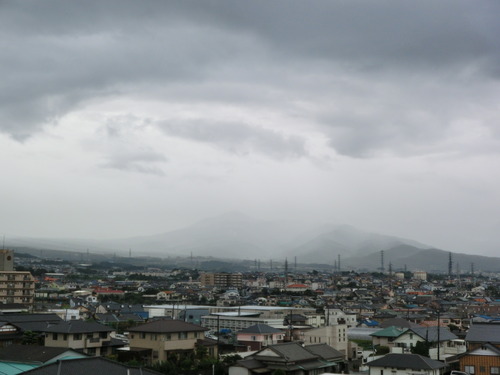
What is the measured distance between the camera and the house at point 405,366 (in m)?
16.9

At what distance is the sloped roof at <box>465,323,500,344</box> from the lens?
66.0 ft

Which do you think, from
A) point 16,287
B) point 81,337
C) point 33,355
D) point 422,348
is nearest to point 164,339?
point 81,337

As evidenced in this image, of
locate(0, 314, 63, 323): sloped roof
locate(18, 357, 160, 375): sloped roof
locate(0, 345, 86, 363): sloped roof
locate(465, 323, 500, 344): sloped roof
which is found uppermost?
locate(18, 357, 160, 375): sloped roof

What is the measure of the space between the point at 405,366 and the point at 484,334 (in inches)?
199

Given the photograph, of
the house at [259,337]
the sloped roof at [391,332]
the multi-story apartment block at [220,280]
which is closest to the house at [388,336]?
the sloped roof at [391,332]

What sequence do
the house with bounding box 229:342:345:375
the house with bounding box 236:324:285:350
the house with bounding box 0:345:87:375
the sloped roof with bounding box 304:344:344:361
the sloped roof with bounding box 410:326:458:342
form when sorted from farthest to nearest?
the house with bounding box 236:324:285:350 → the sloped roof with bounding box 410:326:458:342 → the sloped roof with bounding box 304:344:344:361 → the house with bounding box 229:342:345:375 → the house with bounding box 0:345:87:375

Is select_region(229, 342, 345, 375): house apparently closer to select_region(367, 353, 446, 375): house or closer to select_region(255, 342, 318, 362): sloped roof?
select_region(255, 342, 318, 362): sloped roof

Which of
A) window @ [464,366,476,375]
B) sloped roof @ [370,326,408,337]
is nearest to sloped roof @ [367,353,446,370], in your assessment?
window @ [464,366,476,375]

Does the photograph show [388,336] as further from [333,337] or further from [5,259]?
[5,259]

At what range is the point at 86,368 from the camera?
10.8 meters

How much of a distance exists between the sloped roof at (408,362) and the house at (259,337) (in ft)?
23.4

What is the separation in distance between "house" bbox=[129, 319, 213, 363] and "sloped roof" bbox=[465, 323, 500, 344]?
29.0 feet

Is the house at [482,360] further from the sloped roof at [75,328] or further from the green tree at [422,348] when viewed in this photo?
the sloped roof at [75,328]

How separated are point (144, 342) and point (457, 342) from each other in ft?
40.2
